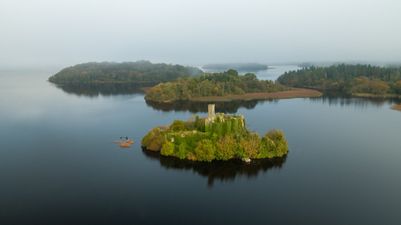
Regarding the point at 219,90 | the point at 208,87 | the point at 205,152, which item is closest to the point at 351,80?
the point at 219,90

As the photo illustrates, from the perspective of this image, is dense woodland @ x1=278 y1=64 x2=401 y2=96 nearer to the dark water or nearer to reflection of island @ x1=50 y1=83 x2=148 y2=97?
the dark water

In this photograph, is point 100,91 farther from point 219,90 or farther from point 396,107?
point 396,107

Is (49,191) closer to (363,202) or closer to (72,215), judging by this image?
(72,215)

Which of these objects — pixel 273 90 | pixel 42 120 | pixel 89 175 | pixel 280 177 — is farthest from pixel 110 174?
pixel 273 90

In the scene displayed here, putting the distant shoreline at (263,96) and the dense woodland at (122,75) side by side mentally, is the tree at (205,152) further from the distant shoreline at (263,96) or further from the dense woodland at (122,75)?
the dense woodland at (122,75)

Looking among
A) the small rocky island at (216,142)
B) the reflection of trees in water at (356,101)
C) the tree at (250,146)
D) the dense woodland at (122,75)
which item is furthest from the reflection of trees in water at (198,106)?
the dense woodland at (122,75)

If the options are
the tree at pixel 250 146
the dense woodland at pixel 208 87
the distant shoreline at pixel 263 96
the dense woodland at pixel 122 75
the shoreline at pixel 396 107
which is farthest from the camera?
the dense woodland at pixel 122 75
